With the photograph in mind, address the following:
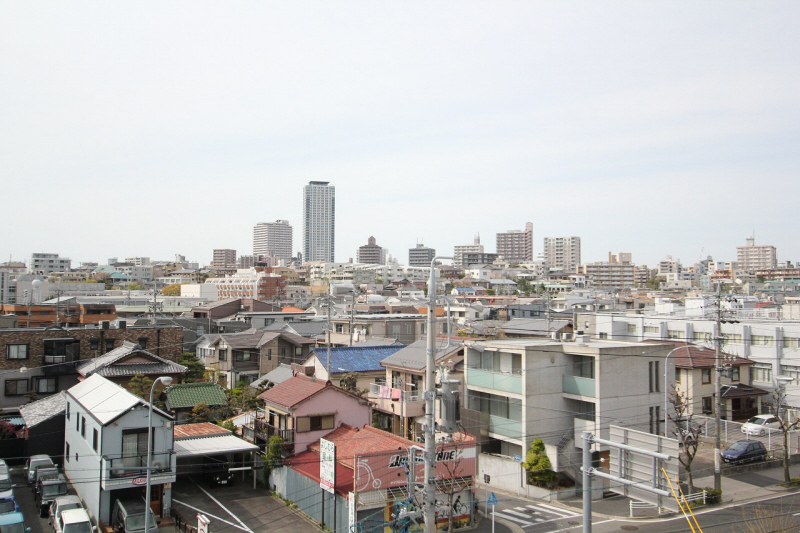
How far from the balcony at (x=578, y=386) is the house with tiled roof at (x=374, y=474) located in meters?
6.21

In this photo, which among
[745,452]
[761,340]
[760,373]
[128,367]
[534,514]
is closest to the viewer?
[534,514]

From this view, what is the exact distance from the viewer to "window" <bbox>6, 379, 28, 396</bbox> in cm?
3509

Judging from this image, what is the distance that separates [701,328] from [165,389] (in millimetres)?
38603

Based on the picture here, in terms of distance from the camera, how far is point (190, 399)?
3328 centimetres

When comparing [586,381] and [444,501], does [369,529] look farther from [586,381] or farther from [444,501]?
[586,381]

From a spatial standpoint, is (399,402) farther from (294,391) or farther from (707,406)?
(707,406)

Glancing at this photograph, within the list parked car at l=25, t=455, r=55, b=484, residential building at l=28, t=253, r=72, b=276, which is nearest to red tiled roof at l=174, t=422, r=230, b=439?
parked car at l=25, t=455, r=55, b=484

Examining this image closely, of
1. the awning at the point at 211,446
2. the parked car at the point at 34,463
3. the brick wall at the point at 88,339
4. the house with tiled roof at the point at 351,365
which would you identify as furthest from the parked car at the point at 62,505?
the brick wall at the point at 88,339

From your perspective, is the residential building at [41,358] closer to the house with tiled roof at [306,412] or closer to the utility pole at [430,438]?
the house with tiled roof at [306,412]

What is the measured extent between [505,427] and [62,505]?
1766cm

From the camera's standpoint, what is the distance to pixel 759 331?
4172 centimetres

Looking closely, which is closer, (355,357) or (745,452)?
(745,452)

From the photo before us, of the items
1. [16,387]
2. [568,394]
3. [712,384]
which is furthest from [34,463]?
[712,384]

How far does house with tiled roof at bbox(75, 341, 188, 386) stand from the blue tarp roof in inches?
333
